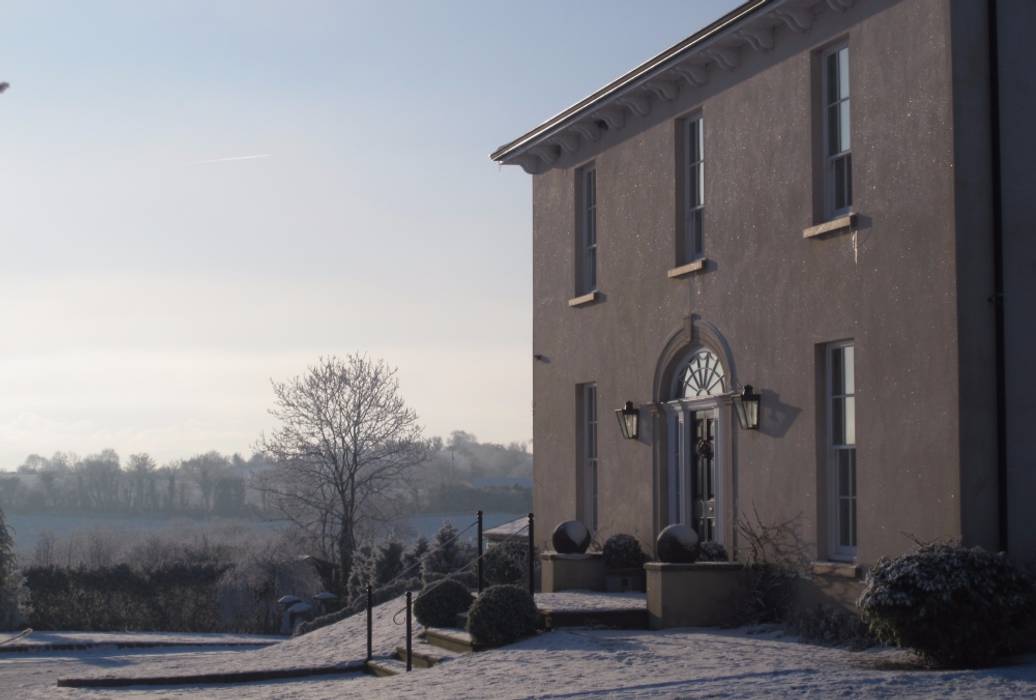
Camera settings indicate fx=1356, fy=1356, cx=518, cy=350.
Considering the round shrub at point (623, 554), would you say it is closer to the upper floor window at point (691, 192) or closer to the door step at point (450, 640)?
the door step at point (450, 640)

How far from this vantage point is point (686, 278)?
17156 mm

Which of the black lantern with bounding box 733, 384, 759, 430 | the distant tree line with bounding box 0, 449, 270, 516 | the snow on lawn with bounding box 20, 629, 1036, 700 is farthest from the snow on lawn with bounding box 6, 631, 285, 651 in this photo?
the distant tree line with bounding box 0, 449, 270, 516

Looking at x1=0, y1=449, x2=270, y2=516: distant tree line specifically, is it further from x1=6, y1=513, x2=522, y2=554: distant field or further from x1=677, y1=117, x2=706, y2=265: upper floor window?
x1=677, y1=117, x2=706, y2=265: upper floor window

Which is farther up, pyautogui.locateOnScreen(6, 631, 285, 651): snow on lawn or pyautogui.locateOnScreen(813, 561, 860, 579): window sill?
pyautogui.locateOnScreen(813, 561, 860, 579): window sill

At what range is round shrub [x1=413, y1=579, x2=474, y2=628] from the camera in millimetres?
16641

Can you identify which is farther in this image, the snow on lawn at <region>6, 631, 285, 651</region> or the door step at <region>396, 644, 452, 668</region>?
the snow on lawn at <region>6, 631, 285, 651</region>

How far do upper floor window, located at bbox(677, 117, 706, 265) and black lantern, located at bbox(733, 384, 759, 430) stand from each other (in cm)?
223

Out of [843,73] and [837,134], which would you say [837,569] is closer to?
[837,134]

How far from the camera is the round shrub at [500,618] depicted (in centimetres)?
1475

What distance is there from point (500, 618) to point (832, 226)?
218 inches

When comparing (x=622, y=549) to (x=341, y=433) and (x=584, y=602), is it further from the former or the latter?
(x=341, y=433)

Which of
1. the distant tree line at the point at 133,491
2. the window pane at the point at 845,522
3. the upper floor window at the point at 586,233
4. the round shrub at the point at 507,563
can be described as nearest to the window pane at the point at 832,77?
the window pane at the point at 845,522

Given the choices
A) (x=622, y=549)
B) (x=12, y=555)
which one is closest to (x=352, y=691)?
(x=622, y=549)

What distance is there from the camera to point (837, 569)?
46.5 ft
